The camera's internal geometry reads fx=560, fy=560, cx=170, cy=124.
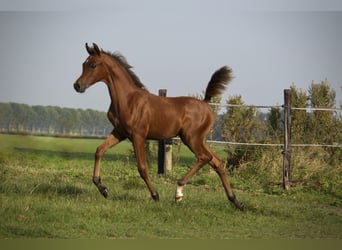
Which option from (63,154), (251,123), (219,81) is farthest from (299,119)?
(63,154)

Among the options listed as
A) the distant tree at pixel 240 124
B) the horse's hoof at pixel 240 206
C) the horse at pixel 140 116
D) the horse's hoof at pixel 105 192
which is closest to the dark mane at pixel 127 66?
the horse at pixel 140 116

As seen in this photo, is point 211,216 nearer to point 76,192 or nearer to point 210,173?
point 76,192

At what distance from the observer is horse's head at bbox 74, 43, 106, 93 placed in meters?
8.02

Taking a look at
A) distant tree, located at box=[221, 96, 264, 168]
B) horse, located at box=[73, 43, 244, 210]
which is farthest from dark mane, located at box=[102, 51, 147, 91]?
distant tree, located at box=[221, 96, 264, 168]

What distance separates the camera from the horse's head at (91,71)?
8023 millimetres

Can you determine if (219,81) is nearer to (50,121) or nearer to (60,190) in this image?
(60,190)

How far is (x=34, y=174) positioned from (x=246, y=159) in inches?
195

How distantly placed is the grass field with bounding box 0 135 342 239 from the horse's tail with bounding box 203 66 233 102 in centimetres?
173

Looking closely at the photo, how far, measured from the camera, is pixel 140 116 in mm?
8258

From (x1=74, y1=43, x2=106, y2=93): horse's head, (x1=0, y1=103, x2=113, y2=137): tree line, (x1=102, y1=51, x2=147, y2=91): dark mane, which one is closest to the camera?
(x1=74, y1=43, x2=106, y2=93): horse's head

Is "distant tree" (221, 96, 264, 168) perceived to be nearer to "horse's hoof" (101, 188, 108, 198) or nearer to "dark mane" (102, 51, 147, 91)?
"dark mane" (102, 51, 147, 91)

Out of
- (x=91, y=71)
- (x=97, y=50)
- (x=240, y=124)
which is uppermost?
(x=97, y=50)

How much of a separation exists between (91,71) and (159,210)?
7.41ft

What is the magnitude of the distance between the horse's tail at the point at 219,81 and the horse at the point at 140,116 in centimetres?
38
